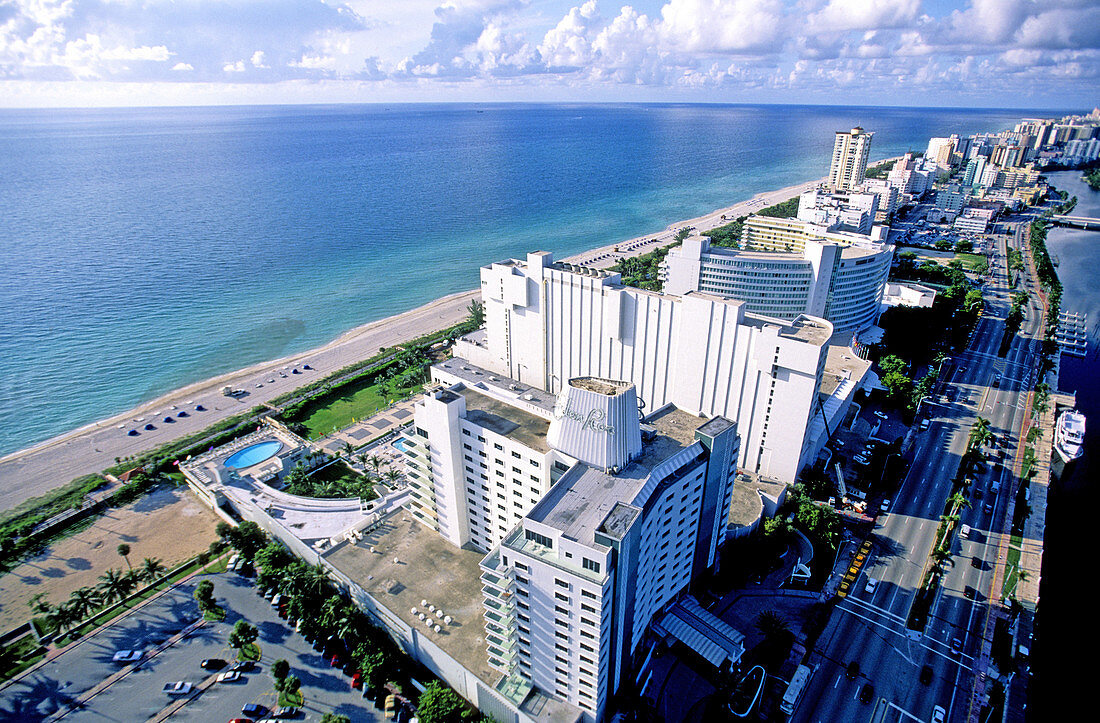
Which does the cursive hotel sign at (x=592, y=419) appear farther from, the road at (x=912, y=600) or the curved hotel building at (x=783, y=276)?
the curved hotel building at (x=783, y=276)

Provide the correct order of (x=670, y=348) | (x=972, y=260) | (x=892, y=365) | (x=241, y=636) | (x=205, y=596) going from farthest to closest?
(x=972, y=260) → (x=892, y=365) → (x=670, y=348) → (x=205, y=596) → (x=241, y=636)

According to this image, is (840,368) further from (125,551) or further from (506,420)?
(125,551)

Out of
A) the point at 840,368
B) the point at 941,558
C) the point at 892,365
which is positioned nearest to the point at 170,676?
the point at 941,558

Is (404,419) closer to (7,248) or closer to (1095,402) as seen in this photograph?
(1095,402)

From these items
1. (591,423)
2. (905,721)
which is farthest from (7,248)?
(905,721)

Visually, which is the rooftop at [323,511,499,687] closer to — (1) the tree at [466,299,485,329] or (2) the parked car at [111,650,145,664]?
(2) the parked car at [111,650,145,664]

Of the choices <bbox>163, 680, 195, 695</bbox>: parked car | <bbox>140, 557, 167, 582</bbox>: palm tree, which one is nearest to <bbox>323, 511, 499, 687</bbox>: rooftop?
<bbox>163, 680, 195, 695</bbox>: parked car

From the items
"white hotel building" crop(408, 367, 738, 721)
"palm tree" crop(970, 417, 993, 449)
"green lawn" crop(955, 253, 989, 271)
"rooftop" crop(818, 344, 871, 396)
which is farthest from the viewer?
"green lawn" crop(955, 253, 989, 271)
